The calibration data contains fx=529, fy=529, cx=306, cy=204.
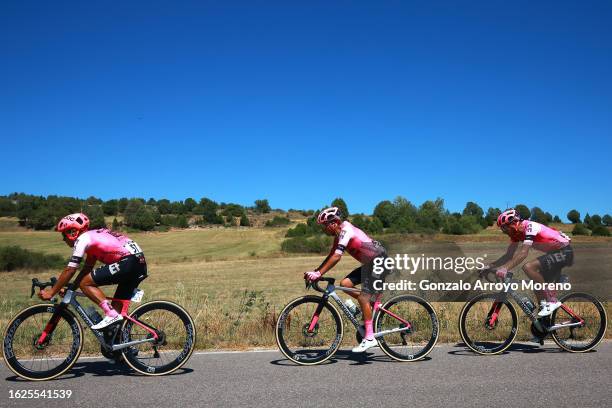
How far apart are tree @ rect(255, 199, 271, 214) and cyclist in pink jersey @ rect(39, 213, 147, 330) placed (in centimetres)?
15964

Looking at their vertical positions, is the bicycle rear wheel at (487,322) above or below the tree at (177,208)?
below

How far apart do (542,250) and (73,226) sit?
622cm

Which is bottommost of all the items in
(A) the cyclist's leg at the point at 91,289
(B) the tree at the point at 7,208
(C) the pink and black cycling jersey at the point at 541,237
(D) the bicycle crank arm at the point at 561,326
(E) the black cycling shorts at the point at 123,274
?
(D) the bicycle crank arm at the point at 561,326

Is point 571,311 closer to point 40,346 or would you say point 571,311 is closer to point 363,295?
point 363,295

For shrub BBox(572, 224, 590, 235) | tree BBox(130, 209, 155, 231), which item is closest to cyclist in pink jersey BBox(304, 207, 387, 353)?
shrub BBox(572, 224, 590, 235)

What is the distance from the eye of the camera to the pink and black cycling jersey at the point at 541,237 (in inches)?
283

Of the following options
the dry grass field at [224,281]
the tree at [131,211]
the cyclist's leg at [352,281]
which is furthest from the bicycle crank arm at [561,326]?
the tree at [131,211]

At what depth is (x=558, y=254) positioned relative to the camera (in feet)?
24.4

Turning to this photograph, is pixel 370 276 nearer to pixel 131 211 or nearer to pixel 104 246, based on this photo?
pixel 104 246

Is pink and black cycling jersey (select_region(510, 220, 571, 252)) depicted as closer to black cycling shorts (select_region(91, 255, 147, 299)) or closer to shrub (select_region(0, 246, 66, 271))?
black cycling shorts (select_region(91, 255, 147, 299))

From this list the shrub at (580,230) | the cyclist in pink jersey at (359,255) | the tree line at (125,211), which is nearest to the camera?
the cyclist in pink jersey at (359,255)

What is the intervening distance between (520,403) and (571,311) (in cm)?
310

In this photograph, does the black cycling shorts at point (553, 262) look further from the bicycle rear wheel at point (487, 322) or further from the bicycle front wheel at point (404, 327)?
the bicycle front wheel at point (404, 327)

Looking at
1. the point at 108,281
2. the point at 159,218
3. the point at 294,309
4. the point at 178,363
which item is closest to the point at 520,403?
Answer: the point at 294,309
